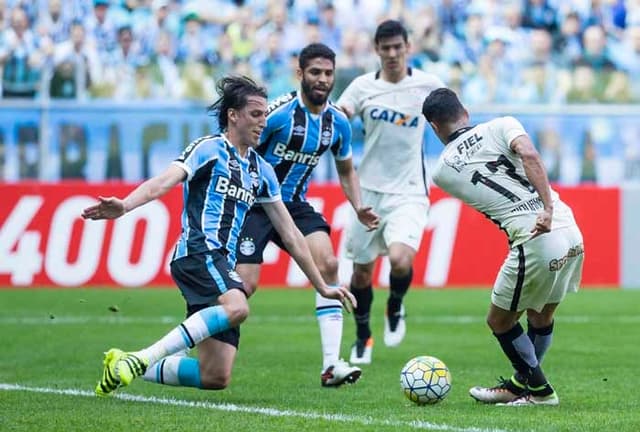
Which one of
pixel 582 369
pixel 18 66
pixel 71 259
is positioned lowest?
pixel 71 259

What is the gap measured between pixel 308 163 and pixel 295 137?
9.9 inches

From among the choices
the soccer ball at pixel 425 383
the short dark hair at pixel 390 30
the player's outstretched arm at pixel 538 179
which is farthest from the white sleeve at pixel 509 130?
the short dark hair at pixel 390 30

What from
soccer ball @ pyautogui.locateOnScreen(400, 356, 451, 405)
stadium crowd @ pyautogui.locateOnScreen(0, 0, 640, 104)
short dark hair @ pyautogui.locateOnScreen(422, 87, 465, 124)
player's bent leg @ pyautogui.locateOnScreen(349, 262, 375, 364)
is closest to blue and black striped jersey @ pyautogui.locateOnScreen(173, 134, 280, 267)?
short dark hair @ pyautogui.locateOnScreen(422, 87, 465, 124)

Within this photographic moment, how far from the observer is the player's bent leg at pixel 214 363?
8.14 m

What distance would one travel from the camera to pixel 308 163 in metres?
10.1

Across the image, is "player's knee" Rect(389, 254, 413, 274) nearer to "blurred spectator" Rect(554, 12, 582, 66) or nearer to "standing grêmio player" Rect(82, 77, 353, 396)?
"standing grêmio player" Rect(82, 77, 353, 396)

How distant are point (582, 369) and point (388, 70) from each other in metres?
3.06

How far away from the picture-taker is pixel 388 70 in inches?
448

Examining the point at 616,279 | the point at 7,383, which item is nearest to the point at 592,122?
the point at 616,279

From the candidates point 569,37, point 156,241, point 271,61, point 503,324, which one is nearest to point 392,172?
point 503,324

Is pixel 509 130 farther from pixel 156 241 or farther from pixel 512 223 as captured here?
pixel 156 241

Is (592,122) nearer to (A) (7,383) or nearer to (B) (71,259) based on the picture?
(B) (71,259)

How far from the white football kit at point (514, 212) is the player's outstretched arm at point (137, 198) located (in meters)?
1.67

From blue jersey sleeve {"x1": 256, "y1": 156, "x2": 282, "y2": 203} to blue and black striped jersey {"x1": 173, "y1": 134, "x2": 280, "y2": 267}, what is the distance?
0.52 ft
